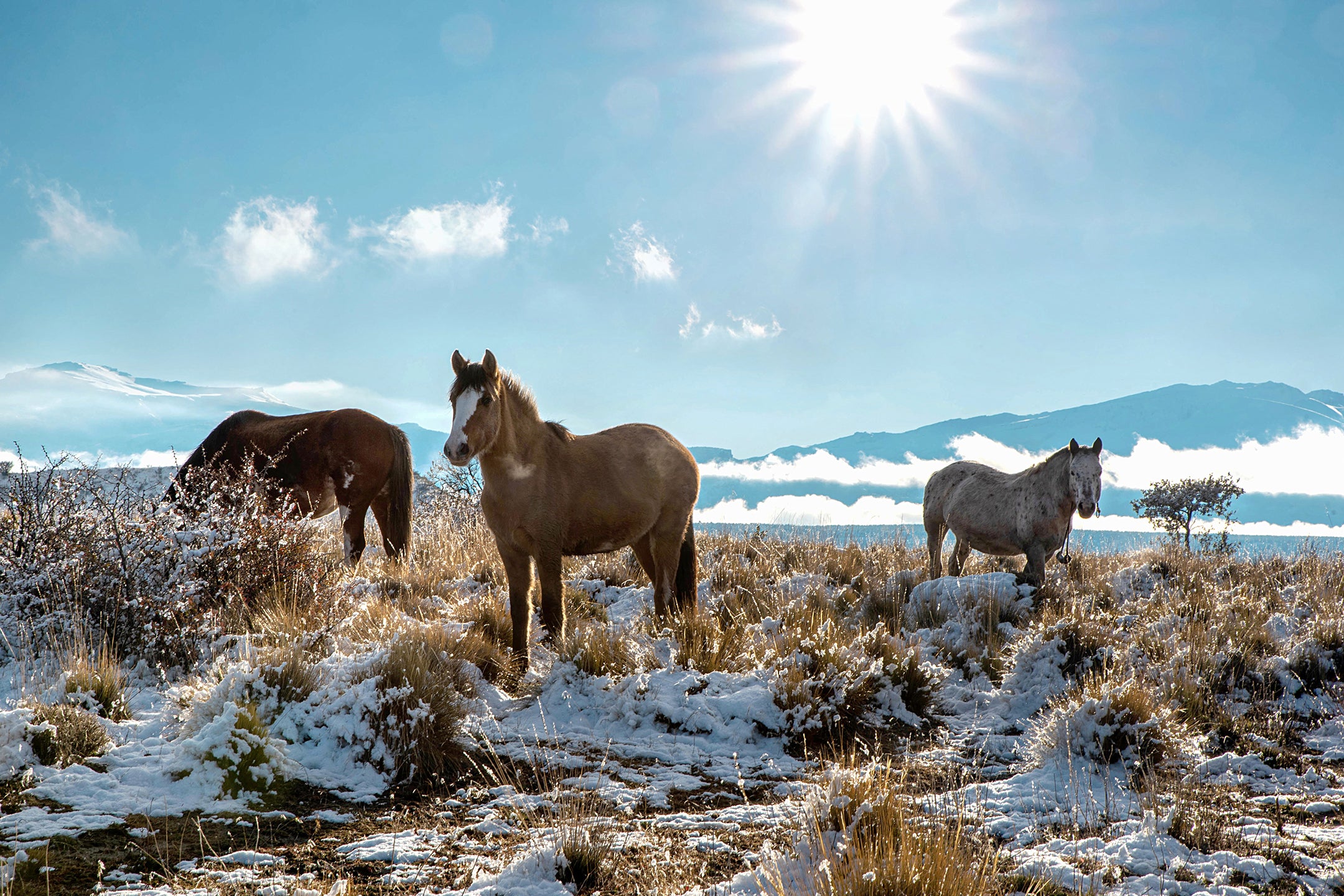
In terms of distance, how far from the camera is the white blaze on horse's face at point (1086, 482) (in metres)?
9.44

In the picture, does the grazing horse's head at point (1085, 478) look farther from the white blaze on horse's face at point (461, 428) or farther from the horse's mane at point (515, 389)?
the white blaze on horse's face at point (461, 428)

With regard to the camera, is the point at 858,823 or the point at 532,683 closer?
the point at 858,823

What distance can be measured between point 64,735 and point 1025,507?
9704 mm

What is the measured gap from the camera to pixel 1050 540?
976 cm

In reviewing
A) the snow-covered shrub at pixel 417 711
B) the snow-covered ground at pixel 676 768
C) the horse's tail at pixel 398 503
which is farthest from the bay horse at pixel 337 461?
the snow-covered shrub at pixel 417 711

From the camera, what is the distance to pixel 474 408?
5582mm

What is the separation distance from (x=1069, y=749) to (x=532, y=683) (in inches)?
136

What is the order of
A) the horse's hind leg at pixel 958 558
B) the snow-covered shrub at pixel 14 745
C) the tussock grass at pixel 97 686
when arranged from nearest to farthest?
the snow-covered shrub at pixel 14 745 → the tussock grass at pixel 97 686 → the horse's hind leg at pixel 958 558

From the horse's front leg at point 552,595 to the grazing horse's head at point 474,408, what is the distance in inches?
39.3

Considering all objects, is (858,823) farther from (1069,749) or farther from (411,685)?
(411,685)

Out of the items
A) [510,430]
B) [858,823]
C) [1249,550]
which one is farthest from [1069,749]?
[1249,550]

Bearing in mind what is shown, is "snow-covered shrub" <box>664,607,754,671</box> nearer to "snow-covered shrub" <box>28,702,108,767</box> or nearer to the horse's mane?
the horse's mane

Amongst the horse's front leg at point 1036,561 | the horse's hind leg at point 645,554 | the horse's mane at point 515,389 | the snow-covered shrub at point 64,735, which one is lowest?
the snow-covered shrub at point 64,735

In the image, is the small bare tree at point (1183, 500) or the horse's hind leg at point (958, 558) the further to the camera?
the small bare tree at point (1183, 500)
